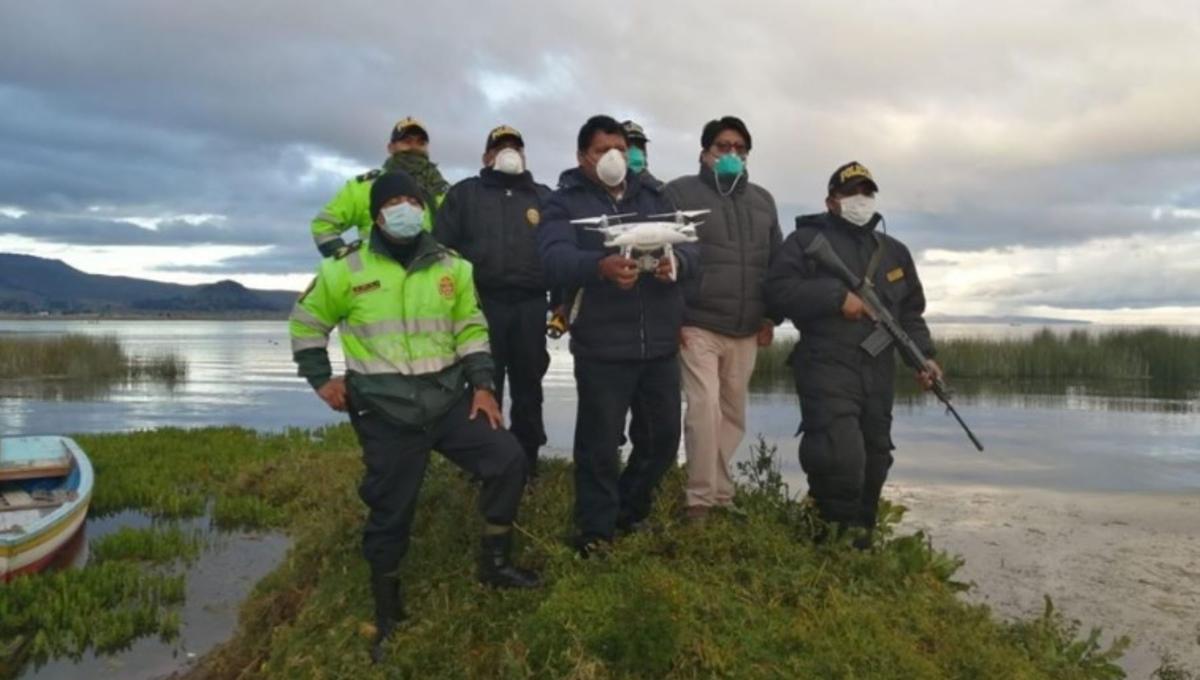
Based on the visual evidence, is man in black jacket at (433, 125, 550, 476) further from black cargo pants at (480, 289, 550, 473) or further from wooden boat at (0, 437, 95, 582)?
wooden boat at (0, 437, 95, 582)

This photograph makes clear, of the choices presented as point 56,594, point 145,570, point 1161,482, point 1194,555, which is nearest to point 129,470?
point 145,570

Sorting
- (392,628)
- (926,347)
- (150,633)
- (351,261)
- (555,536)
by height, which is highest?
(351,261)

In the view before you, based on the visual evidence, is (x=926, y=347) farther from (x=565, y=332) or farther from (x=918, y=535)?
(x=565, y=332)

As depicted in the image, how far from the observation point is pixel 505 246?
6.19m

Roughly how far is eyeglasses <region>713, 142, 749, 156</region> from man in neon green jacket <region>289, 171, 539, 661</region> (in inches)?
81.3

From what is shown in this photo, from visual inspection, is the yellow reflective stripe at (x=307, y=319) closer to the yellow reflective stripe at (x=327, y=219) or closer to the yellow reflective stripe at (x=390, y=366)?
the yellow reflective stripe at (x=390, y=366)

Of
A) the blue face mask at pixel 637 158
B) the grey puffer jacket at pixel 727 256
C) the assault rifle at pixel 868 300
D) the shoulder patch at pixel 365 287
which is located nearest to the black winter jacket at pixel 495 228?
the blue face mask at pixel 637 158

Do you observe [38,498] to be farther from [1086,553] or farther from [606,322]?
[1086,553]

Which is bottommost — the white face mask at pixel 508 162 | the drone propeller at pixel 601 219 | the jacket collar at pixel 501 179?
the drone propeller at pixel 601 219

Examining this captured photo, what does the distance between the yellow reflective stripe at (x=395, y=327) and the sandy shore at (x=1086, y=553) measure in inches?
224

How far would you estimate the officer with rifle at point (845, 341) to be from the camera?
5781 mm

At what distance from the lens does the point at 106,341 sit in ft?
133

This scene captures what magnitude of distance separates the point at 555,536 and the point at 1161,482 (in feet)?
43.5

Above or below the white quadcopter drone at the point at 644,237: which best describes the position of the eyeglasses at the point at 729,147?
above
